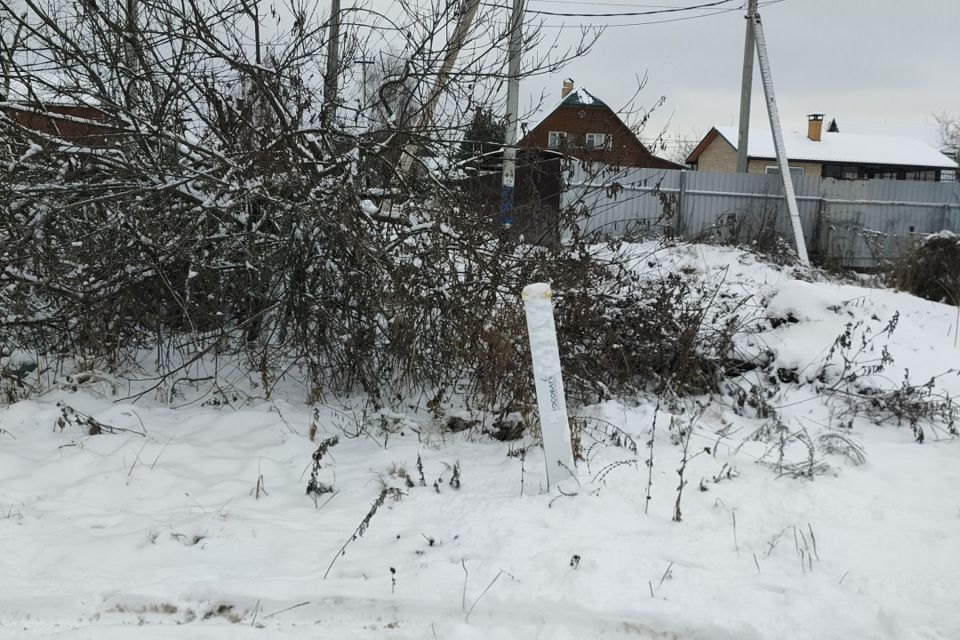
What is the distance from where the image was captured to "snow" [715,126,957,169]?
36216 mm

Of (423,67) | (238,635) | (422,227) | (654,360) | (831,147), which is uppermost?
(831,147)

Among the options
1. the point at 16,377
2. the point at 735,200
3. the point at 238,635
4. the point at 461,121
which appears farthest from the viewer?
the point at 735,200

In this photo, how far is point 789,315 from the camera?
257 inches

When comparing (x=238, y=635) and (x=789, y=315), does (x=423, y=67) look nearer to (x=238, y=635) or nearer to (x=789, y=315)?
(x=789, y=315)

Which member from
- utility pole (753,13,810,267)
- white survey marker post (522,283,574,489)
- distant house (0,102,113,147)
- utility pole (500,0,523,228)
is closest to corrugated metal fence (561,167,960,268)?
utility pole (753,13,810,267)

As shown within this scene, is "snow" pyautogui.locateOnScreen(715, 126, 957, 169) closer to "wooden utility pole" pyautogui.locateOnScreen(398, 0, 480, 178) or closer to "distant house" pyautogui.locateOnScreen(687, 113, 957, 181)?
"distant house" pyautogui.locateOnScreen(687, 113, 957, 181)


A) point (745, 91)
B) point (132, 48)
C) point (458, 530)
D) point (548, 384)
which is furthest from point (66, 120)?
point (745, 91)

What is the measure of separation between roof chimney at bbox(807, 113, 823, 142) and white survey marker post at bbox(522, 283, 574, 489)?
38.6m

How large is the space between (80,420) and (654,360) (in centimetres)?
385

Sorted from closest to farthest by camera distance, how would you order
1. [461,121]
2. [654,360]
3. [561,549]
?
[561,549]
[654,360]
[461,121]

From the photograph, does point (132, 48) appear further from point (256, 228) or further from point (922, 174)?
point (922, 174)

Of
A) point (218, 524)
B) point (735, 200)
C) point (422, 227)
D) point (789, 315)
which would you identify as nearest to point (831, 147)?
point (735, 200)

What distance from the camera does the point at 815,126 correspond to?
37344 mm

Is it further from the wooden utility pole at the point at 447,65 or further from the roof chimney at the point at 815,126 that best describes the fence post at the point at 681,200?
the roof chimney at the point at 815,126
